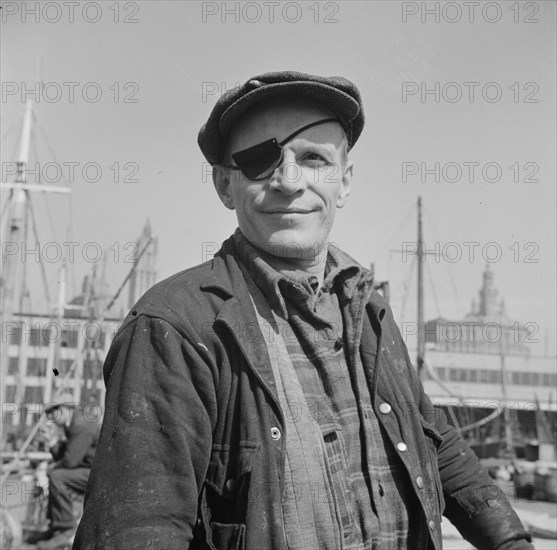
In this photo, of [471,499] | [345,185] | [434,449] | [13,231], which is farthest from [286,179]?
[13,231]

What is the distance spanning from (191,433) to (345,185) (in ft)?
3.47

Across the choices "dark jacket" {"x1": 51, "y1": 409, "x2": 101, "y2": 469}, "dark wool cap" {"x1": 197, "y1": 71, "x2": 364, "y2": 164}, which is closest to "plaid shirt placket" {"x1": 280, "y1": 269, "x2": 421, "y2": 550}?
"dark wool cap" {"x1": 197, "y1": 71, "x2": 364, "y2": 164}

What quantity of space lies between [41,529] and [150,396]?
907 centimetres

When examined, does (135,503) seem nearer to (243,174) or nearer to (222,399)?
(222,399)

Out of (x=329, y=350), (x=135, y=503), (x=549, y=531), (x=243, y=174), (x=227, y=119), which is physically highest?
(x=227, y=119)

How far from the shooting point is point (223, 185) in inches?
90.2

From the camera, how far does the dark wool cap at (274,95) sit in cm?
208

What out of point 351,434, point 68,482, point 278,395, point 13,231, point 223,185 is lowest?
point 68,482

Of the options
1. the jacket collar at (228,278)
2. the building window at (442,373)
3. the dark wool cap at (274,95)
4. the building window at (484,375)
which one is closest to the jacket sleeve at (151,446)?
the jacket collar at (228,278)

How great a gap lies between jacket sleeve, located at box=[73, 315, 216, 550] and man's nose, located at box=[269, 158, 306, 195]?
57cm

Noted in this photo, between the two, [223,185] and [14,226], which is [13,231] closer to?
[14,226]

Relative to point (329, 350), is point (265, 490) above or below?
below

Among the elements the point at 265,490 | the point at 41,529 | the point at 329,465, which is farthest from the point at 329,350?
the point at 41,529

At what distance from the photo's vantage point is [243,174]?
2.17m
